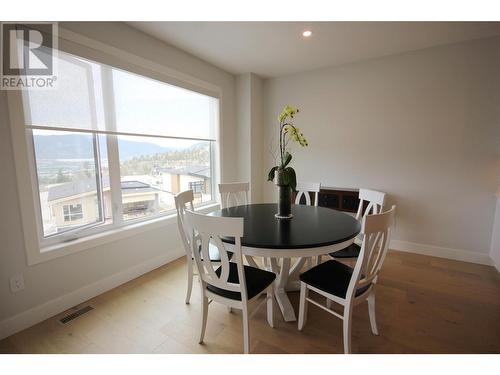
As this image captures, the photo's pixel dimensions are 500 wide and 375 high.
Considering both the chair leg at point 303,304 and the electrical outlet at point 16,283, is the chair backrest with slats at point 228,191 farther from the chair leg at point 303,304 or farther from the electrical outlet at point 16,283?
the electrical outlet at point 16,283

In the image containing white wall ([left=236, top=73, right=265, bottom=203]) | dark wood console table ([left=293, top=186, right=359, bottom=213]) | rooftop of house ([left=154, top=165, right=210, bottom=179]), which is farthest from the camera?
white wall ([left=236, top=73, right=265, bottom=203])

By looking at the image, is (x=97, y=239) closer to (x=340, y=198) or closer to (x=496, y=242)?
(x=340, y=198)

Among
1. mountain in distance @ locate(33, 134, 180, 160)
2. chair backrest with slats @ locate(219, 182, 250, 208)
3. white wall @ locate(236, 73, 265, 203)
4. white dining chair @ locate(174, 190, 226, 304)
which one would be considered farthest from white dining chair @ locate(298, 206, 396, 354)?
white wall @ locate(236, 73, 265, 203)

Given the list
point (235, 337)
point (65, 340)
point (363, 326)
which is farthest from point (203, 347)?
point (363, 326)

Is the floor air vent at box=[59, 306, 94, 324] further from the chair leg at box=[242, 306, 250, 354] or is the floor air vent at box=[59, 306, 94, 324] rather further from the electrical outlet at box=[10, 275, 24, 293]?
the chair leg at box=[242, 306, 250, 354]

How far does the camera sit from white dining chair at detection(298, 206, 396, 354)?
132 centimetres

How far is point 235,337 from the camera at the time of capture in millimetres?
1657

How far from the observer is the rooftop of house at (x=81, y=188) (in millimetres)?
1951

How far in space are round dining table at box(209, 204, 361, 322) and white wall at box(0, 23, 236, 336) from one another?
1.10 m

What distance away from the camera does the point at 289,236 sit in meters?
→ 1.51

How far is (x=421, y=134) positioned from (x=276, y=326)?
2800mm

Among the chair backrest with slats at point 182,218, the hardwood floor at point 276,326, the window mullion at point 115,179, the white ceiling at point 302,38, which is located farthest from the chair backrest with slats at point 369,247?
the window mullion at point 115,179

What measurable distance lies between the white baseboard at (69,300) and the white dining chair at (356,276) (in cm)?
173
